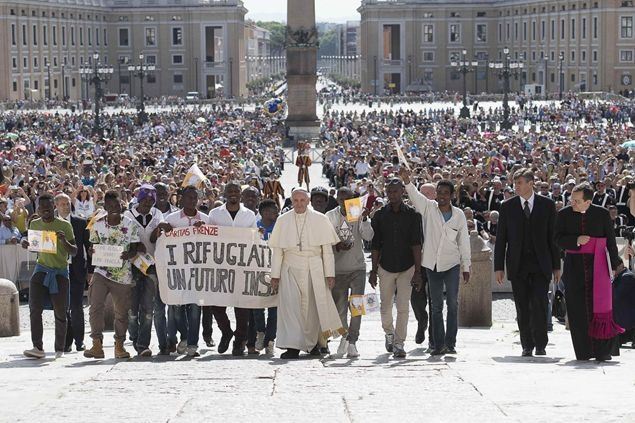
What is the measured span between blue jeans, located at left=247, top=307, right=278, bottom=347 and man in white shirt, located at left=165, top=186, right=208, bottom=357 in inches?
19.5

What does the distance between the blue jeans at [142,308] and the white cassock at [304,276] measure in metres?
1.14

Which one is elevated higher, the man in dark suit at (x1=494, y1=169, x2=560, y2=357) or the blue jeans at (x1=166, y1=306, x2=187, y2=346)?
the man in dark suit at (x1=494, y1=169, x2=560, y2=357)

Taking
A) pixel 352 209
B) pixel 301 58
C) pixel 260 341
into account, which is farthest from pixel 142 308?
pixel 301 58

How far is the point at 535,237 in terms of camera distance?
36.4 feet

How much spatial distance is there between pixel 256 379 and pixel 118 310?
8.64 feet

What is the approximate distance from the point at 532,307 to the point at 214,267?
2723 millimetres

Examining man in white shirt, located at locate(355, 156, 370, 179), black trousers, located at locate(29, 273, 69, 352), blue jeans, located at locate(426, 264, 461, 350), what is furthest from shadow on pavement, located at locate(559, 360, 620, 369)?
man in white shirt, located at locate(355, 156, 370, 179)

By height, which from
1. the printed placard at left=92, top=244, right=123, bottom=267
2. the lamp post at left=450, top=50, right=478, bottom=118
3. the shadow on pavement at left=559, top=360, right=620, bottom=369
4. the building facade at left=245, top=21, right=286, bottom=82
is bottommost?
the shadow on pavement at left=559, top=360, right=620, bottom=369

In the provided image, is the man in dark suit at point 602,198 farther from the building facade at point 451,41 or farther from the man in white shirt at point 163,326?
the building facade at point 451,41

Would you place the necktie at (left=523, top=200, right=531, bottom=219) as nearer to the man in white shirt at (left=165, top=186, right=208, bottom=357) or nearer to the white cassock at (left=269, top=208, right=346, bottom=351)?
the white cassock at (left=269, top=208, right=346, bottom=351)

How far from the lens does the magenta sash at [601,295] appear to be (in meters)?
10.5

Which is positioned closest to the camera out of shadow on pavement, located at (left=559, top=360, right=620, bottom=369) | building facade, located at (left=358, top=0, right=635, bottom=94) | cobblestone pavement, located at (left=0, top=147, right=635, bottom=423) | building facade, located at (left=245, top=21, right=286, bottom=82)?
cobblestone pavement, located at (left=0, top=147, right=635, bottom=423)

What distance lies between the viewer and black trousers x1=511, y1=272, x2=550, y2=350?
36.4 ft

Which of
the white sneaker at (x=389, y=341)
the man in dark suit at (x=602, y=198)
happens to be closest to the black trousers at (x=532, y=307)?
the white sneaker at (x=389, y=341)
